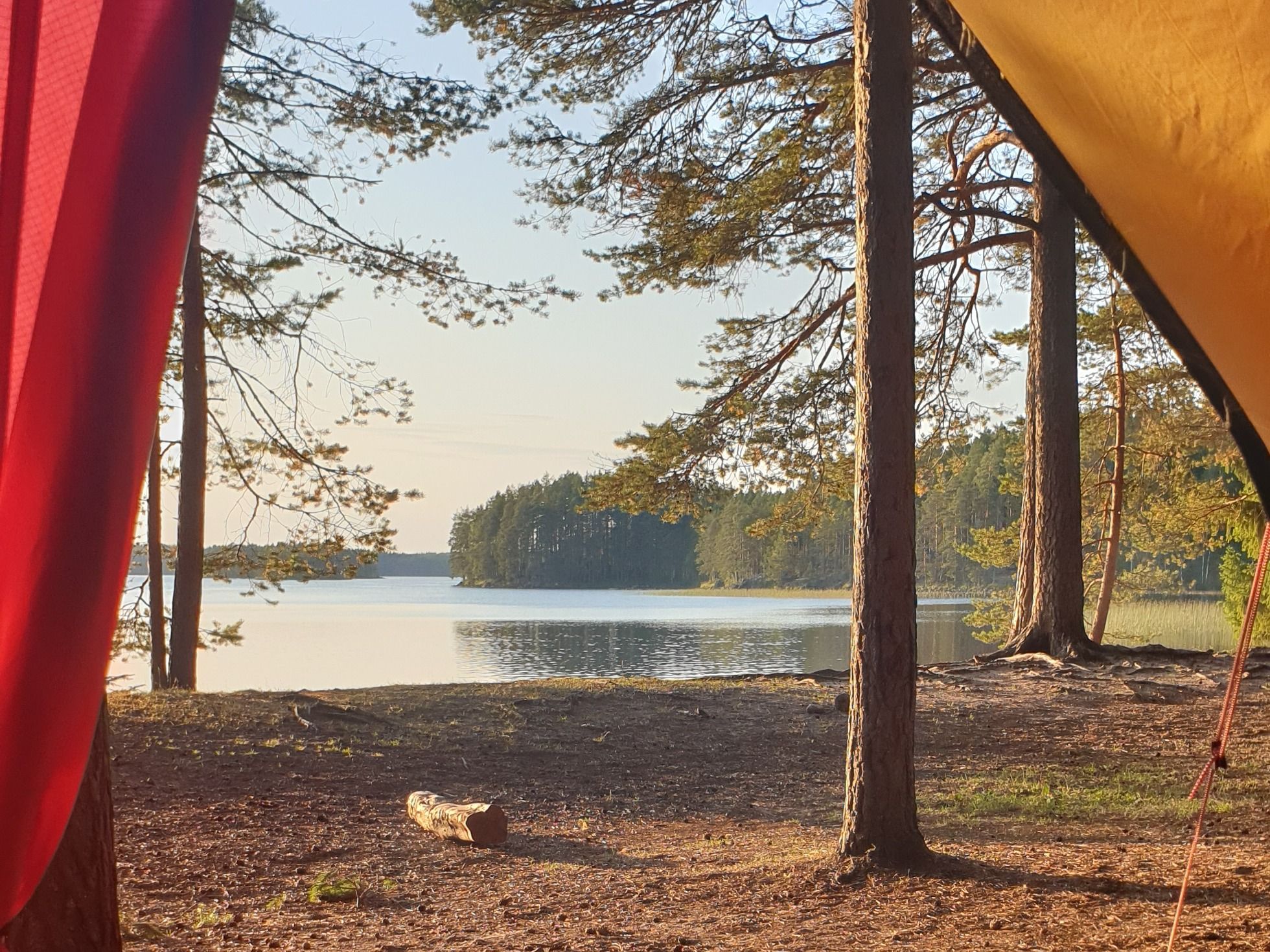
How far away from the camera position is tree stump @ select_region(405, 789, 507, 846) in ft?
16.6

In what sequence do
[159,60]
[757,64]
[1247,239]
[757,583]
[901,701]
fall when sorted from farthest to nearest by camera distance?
[757,583]
[757,64]
[901,701]
[1247,239]
[159,60]

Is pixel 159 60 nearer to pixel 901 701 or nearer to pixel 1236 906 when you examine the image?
pixel 901 701

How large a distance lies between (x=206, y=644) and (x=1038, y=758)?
791cm

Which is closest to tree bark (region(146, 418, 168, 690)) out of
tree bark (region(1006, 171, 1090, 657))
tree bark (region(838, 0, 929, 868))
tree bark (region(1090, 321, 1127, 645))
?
tree bark (region(838, 0, 929, 868))

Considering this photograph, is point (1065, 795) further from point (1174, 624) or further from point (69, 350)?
point (1174, 624)

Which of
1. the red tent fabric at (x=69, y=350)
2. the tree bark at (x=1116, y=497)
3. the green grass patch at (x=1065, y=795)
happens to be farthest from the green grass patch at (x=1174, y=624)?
the red tent fabric at (x=69, y=350)

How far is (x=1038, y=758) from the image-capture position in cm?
690

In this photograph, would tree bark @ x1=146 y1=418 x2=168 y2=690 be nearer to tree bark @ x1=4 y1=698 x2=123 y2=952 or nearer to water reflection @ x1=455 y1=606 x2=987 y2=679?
water reflection @ x1=455 y1=606 x2=987 y2=679

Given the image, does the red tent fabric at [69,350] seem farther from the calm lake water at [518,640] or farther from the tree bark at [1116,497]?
the tree bark at [1116,497]

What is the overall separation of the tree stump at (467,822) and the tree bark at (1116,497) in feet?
35.1

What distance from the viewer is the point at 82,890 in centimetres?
247

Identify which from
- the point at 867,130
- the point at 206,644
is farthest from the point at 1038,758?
the point at 206,644

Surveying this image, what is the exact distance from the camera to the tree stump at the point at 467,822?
16.6 feet

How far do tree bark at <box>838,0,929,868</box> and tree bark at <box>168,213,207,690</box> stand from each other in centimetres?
658
